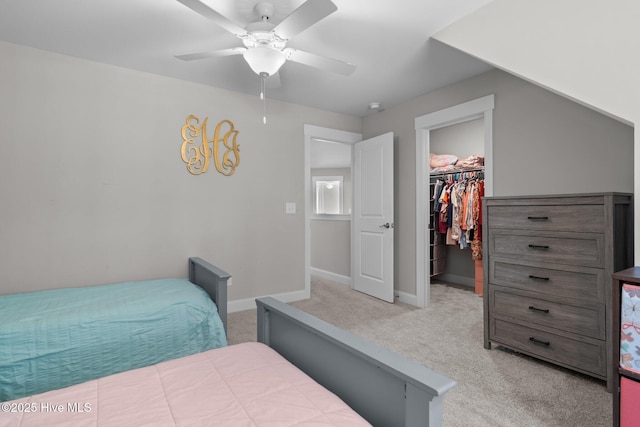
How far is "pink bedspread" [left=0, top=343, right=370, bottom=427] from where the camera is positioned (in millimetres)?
847

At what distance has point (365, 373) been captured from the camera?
0.97m

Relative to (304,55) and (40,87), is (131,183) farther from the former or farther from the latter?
(304,55)

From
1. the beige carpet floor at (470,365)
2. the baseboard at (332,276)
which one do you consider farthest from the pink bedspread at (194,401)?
the baseboard at (332,276)

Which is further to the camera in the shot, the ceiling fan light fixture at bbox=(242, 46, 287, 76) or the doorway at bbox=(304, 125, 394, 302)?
the doorway at bbox=(304, 125, 394, 302)

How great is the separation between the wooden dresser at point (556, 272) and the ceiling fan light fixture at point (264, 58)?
1852 millimetres

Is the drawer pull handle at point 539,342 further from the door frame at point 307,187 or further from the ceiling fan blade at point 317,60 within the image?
the door frame at point 307,187

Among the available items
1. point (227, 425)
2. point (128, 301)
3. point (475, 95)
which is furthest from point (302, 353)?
point (475, 95)

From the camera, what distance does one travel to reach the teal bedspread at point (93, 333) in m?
1.69

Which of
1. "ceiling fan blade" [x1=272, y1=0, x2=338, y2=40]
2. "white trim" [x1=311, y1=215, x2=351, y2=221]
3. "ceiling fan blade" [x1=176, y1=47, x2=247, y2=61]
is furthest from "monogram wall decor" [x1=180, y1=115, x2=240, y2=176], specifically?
"white trim" [x1=311, y1=215, x2=351, y2=221]

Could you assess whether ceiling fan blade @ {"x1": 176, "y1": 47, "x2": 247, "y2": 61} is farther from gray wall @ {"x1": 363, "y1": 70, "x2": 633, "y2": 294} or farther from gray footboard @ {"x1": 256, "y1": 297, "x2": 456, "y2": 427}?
gray wall @ {"x1": 363, "y1": 70, "x2": 633, "y2": 294}

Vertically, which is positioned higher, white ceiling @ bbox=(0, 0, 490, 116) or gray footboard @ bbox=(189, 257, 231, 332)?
white ceiling @ bbox=(0, 0, 490, 116)

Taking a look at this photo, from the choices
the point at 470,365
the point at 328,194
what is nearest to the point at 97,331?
the point at 470,365

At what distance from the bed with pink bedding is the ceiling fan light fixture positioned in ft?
5.32

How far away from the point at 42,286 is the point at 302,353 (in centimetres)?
265
